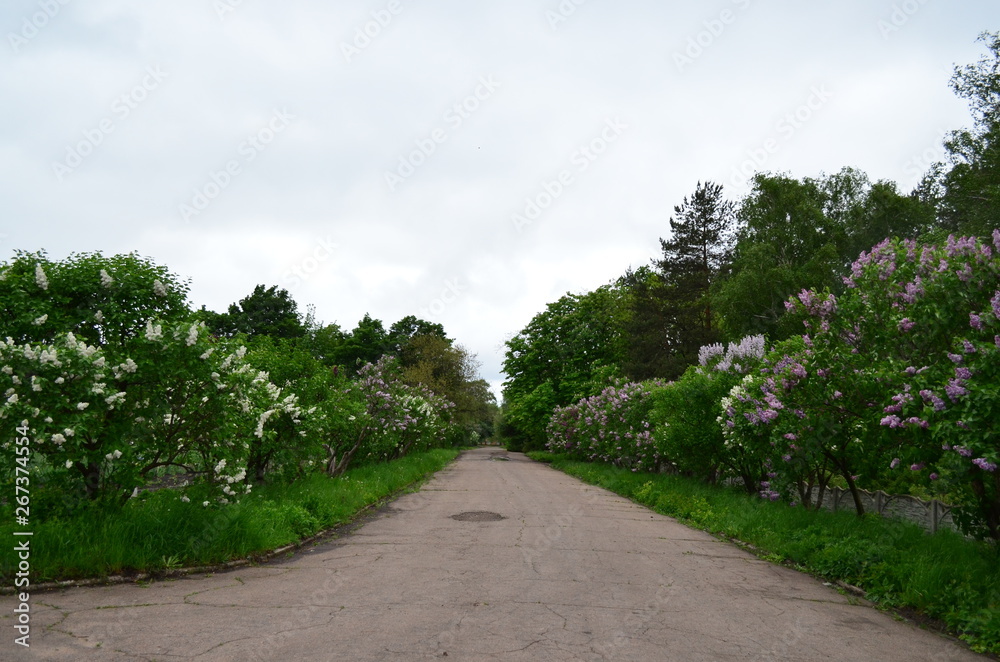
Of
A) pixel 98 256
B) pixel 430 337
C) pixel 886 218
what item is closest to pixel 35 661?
pixel 98 256

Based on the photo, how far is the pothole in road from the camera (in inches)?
483

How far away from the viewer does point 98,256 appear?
7.95 meters

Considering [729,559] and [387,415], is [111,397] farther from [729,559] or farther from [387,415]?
[387,415]

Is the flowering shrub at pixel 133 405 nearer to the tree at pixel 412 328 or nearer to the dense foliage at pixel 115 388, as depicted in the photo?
the dense foliage at pixel 115 388

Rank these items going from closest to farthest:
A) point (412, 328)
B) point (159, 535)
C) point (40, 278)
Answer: point (159, 535)
point (40, 278)
point (412, 328)

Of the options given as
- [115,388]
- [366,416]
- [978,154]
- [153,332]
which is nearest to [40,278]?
[153,332]

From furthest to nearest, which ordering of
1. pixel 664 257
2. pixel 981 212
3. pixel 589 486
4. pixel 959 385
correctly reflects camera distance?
pixel 664 257 < pixel 981 212 < pixel 589 486 < pixel 959 385

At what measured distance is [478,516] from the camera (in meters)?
12.8

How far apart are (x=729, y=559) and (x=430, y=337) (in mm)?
53734

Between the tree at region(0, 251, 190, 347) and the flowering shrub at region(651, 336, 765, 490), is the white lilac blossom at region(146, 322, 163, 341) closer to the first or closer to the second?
the tree at region(0, 251, 190, 347)

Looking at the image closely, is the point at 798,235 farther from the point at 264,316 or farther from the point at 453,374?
the point at 264,316

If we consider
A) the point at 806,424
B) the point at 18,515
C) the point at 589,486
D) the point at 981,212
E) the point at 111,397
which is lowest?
the point at 589,486

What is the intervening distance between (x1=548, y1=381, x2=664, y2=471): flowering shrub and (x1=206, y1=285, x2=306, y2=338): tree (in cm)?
3748

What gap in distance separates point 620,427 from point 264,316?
48548mm
